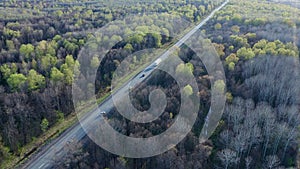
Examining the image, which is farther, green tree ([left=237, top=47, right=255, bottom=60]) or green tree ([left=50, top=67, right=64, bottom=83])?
green tree ([left=237, top=47, right=255, bottom=60])

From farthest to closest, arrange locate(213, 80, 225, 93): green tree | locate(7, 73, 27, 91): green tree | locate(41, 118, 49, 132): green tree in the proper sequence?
locate(7, 73, 27, 91): green tree → locate(213, 80, 225, 93): green tree → locate(41, 118, 49, 132): green tree

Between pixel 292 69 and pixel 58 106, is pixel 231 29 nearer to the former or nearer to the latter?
pixel 292 69

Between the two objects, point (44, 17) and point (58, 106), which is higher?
point (44, 17)

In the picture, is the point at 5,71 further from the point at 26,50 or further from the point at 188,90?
the point at 188,90

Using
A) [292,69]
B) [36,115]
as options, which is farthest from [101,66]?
[292,69]

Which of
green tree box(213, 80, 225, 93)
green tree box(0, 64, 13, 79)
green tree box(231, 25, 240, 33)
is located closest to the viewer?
green tree box(213, 80, 225, 93)

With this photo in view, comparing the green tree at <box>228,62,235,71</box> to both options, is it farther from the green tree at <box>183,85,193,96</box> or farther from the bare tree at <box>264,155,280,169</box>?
the bare tree at <box>264,155,280,169</box>

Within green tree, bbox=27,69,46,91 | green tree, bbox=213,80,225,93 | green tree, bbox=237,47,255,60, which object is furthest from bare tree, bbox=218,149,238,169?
green tree, bbox=27,69,46,91
